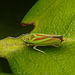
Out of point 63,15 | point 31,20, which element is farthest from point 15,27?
point 63,15

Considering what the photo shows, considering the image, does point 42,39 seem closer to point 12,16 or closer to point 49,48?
point 49,48

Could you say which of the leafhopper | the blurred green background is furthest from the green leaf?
the blurred green background

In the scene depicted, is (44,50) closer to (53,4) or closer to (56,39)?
(56,39)

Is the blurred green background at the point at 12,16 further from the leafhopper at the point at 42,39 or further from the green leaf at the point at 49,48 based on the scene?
the leafhopper at the point at 42,39

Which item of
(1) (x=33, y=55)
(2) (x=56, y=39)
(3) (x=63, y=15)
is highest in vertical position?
(3) (x=63, y=15)

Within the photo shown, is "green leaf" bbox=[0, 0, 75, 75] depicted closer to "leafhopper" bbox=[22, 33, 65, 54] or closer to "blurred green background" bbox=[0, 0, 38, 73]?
"leafhopper" bbox=[22, 33, 65, 54]

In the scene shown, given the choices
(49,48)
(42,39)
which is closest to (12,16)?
(42,39)

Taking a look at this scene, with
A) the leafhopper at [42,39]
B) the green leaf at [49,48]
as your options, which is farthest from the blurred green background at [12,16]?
the leafhopper at [42,39]
